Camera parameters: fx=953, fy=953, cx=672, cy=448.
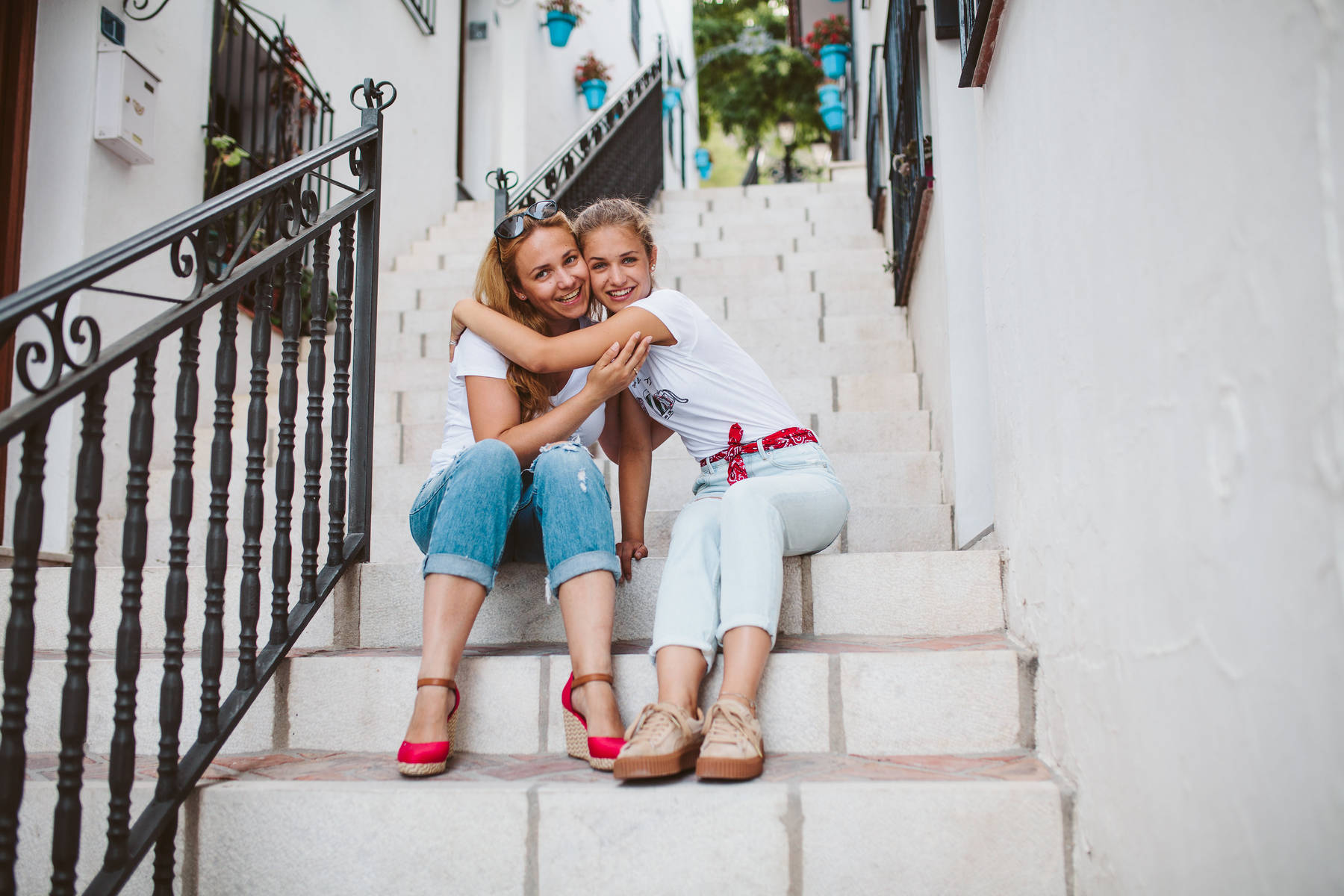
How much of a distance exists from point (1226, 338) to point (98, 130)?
2.98 m

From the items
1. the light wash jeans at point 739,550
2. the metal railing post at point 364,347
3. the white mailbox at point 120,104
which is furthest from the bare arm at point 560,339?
the white mailbox at point 120,104

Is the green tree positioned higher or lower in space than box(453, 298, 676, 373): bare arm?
higher

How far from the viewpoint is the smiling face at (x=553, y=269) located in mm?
1861

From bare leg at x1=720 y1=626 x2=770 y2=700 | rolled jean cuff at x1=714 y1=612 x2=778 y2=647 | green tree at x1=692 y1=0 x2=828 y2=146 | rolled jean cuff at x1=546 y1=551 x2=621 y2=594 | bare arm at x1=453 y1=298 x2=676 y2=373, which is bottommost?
bare leg at x1=720 y1=626 x2=770 y2=700

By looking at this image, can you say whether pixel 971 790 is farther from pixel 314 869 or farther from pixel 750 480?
pixel 314 869

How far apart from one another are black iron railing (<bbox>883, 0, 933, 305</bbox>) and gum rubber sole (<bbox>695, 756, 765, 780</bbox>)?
5.83 feet

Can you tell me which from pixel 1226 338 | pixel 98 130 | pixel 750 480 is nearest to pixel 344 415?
pixel 750 480

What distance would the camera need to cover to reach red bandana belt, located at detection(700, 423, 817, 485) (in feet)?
5.96

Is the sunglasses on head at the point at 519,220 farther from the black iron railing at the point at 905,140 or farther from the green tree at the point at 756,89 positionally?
the green tree at the point at 756,89

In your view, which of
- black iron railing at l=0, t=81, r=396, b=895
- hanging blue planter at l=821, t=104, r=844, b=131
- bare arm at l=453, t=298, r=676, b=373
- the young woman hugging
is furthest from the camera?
hanging blue planter at l=821, t=104, r=844, b=131

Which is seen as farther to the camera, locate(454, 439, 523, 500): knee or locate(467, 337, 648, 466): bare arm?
locate(467, 337, 648, 466): bare arm

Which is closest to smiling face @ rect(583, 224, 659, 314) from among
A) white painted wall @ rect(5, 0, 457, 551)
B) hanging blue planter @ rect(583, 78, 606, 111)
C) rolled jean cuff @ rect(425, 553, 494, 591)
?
rolled jean cuff @ rect(425, 553, 494, 591)

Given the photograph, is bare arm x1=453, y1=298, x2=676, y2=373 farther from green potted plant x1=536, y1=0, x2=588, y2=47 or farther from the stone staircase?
green potted plant x1=536, y1=0, x2=588, y2=47

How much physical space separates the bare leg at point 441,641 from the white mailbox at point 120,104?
2.08m
